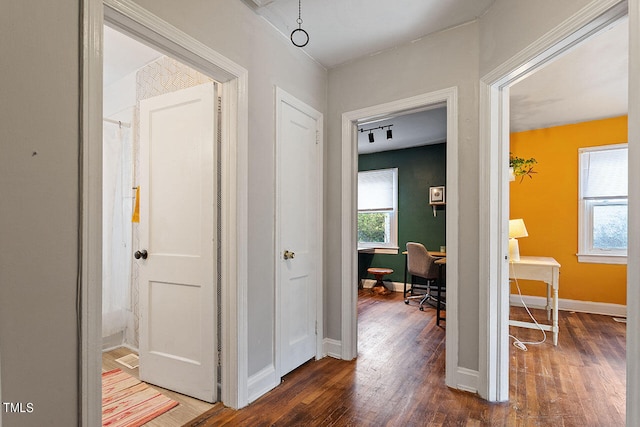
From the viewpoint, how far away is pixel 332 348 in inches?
113

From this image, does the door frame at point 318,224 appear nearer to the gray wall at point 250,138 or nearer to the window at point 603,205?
the gray wall at point 250,138

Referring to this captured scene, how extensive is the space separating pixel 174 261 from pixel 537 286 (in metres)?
4.86

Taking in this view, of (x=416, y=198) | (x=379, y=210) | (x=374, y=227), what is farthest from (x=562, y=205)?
(x=374, y=227)

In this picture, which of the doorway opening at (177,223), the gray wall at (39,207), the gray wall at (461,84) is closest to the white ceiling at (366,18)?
the gray wall at (461,84)

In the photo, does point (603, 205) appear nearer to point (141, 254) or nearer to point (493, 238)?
point (493, 238)

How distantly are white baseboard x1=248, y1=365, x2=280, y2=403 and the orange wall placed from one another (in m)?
4.12

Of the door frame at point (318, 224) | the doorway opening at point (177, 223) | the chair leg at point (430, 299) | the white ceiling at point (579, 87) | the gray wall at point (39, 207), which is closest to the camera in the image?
the gray wall at point (39, 207)

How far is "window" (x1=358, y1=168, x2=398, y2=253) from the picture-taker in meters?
6.02

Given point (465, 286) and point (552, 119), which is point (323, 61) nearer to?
point (465, 286)

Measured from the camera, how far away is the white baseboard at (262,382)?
2123 millimetres

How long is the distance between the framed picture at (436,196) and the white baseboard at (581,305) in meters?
1.77

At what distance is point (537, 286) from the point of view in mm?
4652

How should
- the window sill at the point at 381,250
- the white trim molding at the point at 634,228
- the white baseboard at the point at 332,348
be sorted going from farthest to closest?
the window sill at the point at 381,250 < the white baseboard at the point at 332,348 < the white trim molding at the point at 634,228

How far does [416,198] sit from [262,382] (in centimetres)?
438
